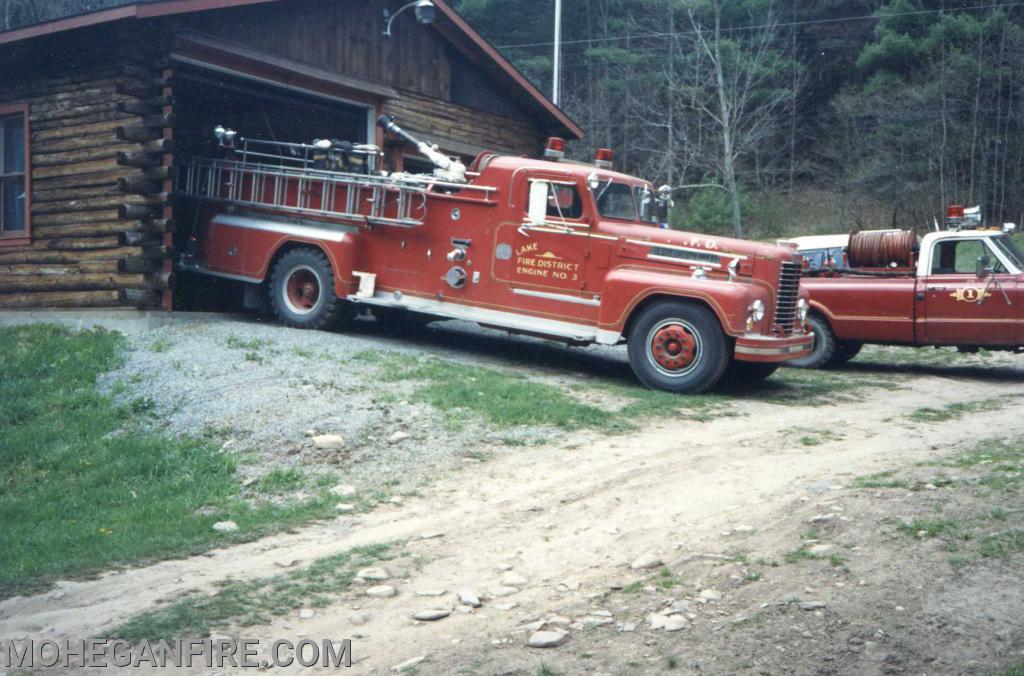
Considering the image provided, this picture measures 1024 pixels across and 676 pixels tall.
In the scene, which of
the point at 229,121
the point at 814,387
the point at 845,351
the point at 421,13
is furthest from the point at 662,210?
the point at 229,121

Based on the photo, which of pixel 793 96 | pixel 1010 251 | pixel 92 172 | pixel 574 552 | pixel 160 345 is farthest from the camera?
pixel 793 96

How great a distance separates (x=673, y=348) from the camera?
11734 mm

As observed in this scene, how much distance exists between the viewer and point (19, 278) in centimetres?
1504

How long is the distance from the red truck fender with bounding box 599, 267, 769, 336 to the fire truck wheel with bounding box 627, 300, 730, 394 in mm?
146

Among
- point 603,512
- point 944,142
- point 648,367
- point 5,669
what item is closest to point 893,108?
point 944,142

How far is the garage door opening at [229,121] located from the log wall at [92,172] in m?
1.49

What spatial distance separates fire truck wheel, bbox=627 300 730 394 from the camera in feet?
37.7

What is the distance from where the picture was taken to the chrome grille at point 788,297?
38.9 ft

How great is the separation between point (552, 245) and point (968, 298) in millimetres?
5823

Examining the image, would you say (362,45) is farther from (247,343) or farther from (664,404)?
(664,404)

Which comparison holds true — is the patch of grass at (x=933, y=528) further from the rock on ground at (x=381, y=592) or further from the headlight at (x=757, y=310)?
the headlight at (x=757, y=310)

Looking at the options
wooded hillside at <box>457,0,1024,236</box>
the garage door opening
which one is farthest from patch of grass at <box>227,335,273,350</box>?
wooded hillside at <box>457,0,1024,236</box>

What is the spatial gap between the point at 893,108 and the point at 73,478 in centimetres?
3232

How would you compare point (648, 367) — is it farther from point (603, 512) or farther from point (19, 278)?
point (19, 278)
